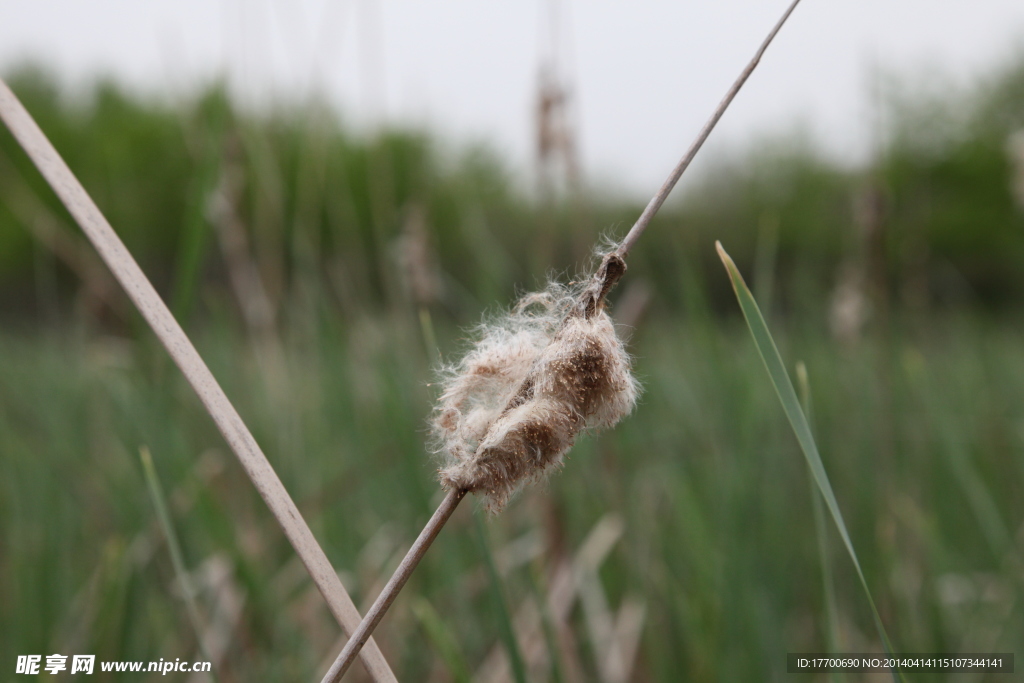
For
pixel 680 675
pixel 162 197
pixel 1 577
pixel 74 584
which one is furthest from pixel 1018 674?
pixel 162 197

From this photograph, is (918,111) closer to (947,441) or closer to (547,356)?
(947,441)

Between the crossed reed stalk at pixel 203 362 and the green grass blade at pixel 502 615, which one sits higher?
the crossed reed stalk at pixel 203 362

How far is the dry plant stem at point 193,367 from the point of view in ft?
1.36

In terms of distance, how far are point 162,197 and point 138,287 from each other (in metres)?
17.7

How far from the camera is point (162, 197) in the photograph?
1586 centimetres

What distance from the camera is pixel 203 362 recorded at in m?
0.42

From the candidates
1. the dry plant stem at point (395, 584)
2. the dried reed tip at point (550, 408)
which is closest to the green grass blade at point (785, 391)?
the dried reed tip at point (550, 408)

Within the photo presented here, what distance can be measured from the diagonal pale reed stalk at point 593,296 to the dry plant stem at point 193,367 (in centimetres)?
5

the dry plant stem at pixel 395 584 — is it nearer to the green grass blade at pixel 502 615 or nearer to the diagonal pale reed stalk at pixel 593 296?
the diagonal pale reed stalk at pixel 593 296

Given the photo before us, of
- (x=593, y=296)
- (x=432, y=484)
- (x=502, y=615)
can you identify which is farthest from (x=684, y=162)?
(x=432, y=484)

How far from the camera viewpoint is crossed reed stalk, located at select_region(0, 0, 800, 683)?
39 centimetres

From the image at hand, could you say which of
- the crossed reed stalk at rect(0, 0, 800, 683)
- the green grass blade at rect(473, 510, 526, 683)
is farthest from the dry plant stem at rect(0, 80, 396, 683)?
Answer: the green grass blade at rect(473, 510, 526, 683)

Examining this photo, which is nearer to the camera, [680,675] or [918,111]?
[680,675]

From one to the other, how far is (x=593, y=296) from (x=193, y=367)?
258mm
